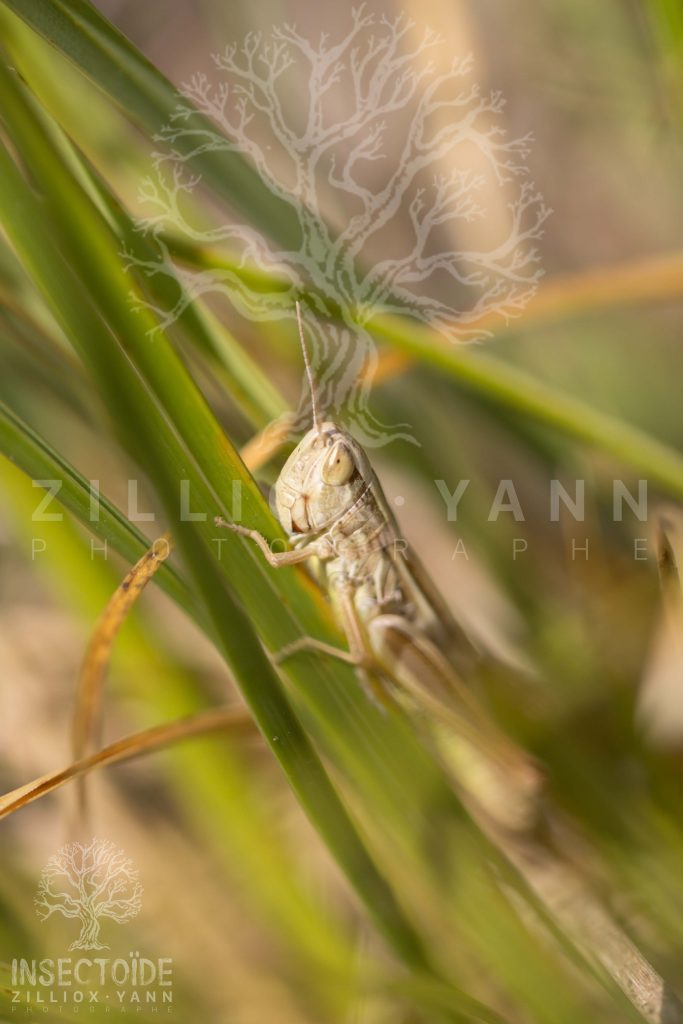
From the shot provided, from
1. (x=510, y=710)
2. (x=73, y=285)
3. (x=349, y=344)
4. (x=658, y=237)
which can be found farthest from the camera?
(x=658, y=237)

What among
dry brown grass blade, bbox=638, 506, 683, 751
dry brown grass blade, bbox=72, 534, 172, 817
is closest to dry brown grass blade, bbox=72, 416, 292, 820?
dry brown grass blade, bbox=72, 534, 172, 817

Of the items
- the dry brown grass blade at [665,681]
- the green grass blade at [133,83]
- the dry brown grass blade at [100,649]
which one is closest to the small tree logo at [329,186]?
the green grass blade at [133,83]

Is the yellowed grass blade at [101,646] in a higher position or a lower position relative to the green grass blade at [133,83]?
lower

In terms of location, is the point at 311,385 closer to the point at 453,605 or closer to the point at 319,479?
the point at 319,479

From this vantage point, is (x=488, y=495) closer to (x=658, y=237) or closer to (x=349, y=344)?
(x=349, y=344)

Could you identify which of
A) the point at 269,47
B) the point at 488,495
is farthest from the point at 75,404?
the point at 488,495

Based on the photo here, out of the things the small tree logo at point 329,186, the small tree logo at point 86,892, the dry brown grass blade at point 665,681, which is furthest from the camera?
the dry brown grass blade at point 665,681

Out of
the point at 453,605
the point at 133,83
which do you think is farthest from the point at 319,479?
the point at 453,605

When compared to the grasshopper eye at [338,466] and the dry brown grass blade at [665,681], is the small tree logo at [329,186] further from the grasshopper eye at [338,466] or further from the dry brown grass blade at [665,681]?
the dry brown grass blade at [665,681]
